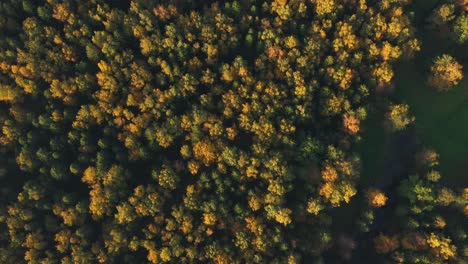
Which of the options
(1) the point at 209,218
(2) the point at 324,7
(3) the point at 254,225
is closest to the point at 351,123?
(2) the point at 324,7

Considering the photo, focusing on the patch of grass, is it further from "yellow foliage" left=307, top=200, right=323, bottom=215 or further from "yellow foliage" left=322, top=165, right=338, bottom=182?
"yellow foliage" left=307, top=200, right=323, bottom=215

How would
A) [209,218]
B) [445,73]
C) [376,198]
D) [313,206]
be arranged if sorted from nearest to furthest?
[209,218], [313,206], [376,198], [445,73]

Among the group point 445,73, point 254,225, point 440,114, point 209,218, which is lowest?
point 209,218

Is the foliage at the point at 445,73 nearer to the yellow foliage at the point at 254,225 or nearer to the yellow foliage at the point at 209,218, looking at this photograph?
the yellow foliage at the point at 254,225

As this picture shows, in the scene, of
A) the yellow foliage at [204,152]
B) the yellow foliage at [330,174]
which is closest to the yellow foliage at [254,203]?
the yellow foliage at [204,152]

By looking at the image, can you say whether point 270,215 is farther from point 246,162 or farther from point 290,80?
point 290,80

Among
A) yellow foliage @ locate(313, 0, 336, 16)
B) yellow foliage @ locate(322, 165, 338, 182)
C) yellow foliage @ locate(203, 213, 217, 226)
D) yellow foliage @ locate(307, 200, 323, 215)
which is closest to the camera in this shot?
yellow foliage @ locate(203, 213, 217, 226)

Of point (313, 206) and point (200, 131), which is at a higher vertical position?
point (200, 131)

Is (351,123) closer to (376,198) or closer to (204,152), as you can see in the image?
(376,198)

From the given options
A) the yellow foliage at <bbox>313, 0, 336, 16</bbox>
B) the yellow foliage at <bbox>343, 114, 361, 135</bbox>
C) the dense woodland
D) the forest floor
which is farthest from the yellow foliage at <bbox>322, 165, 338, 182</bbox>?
the yellow foliage at <bbox>313, 0, 336, 16</bbox>
